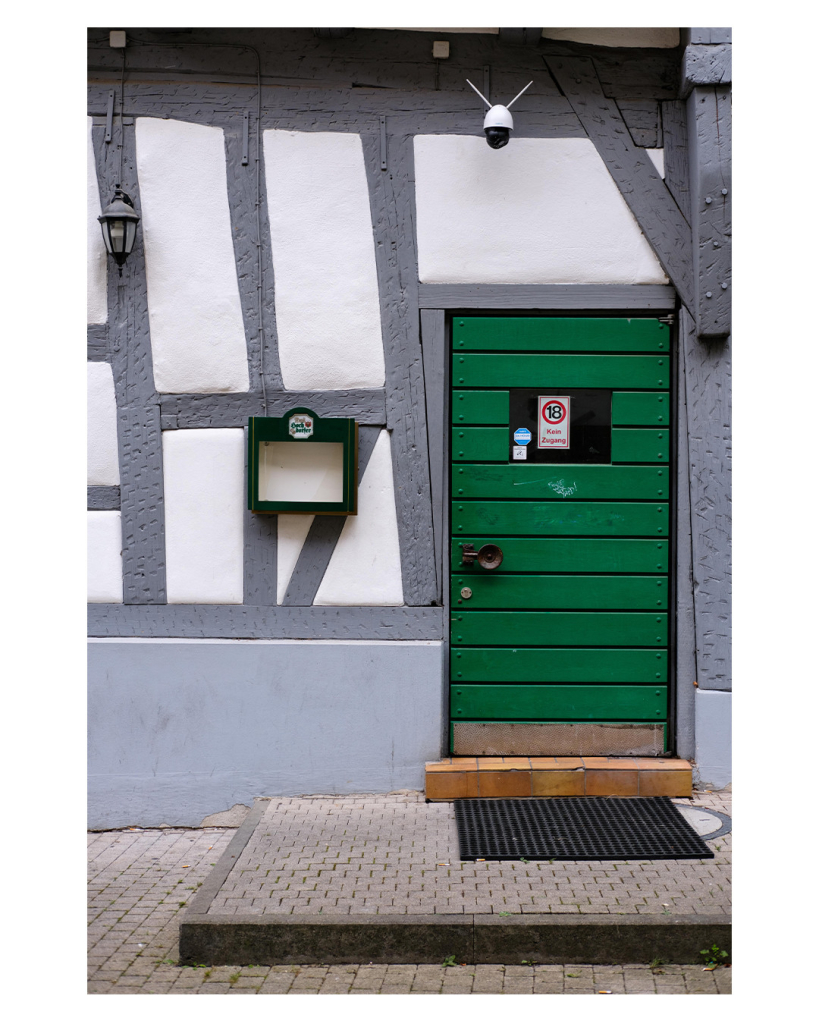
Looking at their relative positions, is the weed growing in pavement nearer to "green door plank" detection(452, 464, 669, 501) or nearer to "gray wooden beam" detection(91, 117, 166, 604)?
"green door plank" detection(452, 464, 669, 501)

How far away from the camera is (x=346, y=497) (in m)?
4.94

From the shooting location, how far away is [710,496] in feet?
16.5

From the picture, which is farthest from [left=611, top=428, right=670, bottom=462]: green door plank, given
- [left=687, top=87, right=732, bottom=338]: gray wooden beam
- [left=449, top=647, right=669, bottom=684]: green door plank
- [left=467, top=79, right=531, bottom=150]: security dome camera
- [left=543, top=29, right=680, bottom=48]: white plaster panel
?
[left=543, top=29, right=680, bottom=48]: white plaster panel

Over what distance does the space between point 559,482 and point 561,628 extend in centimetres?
84

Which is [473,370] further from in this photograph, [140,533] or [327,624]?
[140,533]

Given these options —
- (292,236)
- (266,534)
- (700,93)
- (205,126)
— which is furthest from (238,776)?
(700,93)

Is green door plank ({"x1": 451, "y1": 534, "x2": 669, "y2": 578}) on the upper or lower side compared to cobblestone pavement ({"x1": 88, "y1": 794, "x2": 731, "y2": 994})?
upper

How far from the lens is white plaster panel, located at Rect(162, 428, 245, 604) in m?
5.08

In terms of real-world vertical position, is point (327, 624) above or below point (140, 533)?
below

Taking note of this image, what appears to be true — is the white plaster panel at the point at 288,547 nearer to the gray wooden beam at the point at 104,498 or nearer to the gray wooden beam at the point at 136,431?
the gray wooden beam at the point at 136,431

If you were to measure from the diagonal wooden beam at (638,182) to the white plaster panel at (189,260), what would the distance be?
6.66ft

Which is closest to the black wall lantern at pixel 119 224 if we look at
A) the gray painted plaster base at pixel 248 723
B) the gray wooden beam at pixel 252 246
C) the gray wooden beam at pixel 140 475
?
the gray wooden beam at pixel 252 246

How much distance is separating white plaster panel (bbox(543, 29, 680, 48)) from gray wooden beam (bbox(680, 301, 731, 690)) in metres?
1.50
